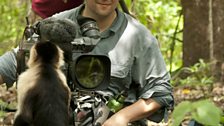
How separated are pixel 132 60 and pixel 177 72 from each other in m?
3.27

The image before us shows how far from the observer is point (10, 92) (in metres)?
6.80

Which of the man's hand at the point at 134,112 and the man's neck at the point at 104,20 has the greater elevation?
the man's neck at the point at 104,20

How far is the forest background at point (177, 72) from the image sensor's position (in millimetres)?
2082

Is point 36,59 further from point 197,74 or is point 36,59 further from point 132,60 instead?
point 197,74

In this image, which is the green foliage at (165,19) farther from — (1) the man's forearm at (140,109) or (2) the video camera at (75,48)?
(2) the video camera at (75,48)

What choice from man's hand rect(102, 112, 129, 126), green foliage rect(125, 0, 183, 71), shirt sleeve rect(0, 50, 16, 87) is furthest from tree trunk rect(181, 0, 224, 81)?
shirt sleeve rect(0, 50, 16, 87)

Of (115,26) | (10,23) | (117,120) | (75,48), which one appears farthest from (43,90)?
(10,23)

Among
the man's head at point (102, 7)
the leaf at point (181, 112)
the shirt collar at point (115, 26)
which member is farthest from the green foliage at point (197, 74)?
the leaf at point (181, 112)

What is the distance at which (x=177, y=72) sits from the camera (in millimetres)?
6781

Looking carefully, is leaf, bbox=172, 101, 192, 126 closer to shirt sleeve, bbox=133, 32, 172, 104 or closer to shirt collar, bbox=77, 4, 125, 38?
shirt sleeve, bbox=133, 32, 172, 104

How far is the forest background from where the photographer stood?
82.0 inches

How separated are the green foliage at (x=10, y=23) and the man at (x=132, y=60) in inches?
227

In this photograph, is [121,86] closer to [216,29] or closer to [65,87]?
[65,87]

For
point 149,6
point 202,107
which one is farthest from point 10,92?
point 202,107
